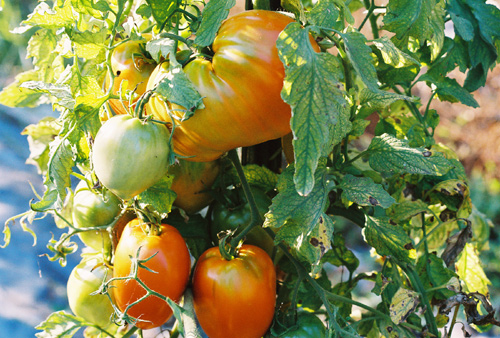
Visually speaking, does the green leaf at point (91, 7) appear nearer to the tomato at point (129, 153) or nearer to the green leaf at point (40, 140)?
the tomato at point (129, 153)

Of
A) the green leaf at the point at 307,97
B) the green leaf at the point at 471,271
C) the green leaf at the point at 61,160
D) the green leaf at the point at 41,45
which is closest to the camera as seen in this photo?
the green leaf at the point at 307,97

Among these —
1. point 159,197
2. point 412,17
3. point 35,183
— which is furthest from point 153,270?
point 35,183

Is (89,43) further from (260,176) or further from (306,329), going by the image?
(306,329)

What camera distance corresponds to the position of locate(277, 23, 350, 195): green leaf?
0.40m

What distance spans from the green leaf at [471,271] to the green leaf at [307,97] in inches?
18.8

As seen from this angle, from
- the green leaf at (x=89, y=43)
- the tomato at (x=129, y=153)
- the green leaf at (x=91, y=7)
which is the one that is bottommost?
the tomato at (x=129, y=153)

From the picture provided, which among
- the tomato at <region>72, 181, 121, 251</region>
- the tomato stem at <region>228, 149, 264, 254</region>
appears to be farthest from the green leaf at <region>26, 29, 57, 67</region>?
the tomato stem at <region>228, 149, 264, 254</region>

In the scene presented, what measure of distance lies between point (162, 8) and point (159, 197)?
0.70ft

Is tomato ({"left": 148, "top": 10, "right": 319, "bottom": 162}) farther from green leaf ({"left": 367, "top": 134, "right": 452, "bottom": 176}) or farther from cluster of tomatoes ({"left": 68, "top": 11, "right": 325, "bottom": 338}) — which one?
green leaf ({"left": 367, "top": 134, "right": 452, "bottom": 176})

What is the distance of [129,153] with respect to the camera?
43 centimetres

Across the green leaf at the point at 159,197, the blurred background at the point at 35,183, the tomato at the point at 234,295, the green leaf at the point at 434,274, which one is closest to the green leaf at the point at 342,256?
the green leaf at the point at 434,274

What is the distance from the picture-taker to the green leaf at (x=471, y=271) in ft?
2.41

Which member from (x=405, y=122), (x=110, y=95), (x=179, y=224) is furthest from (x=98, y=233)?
(x=405, y=122)

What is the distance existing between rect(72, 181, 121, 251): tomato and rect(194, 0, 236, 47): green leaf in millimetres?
270
